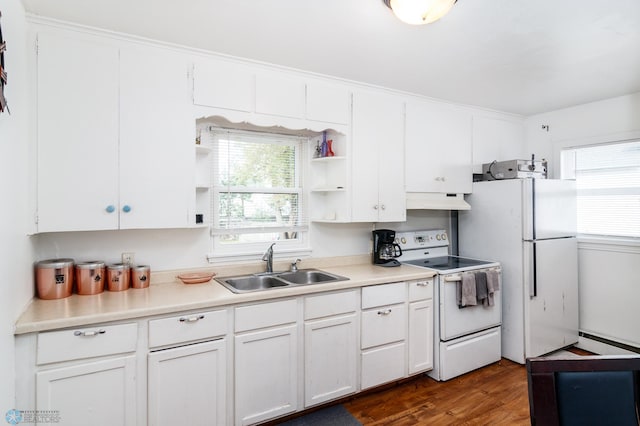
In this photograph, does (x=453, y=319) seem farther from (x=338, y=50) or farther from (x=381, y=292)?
(x=338, y=50)

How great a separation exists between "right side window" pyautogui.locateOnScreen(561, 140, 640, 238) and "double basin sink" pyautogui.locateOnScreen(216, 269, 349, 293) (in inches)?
109

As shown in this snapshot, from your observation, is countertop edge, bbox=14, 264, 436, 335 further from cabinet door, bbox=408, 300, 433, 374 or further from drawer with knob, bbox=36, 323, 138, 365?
cabinet door, bbox=408, 300, 433, 374

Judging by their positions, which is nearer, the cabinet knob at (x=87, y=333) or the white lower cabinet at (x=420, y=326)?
the cabinet knob at (x=87, y=333)

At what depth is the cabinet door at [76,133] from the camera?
1878 mm

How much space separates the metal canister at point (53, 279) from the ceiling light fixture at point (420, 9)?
2234 mm

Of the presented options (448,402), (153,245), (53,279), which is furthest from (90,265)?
(448,402)

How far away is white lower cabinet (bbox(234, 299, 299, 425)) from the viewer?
2082mm

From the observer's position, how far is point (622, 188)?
328 cm

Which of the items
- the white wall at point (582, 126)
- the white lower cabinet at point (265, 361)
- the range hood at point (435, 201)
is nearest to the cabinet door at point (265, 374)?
the white lower cabinet at point (265, 361)

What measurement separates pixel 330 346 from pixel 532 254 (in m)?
2.05

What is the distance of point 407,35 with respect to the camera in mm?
2070

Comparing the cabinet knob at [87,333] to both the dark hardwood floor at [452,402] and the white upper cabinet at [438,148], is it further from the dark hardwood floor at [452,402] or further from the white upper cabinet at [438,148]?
the white upper cabinet at [438,148]

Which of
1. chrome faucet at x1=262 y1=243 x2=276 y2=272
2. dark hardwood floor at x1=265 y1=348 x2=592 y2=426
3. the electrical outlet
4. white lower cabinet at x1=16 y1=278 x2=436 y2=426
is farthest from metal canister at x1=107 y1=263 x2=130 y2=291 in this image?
dark hardwood floor at x1=265 y1=348 x2=592 y2=426

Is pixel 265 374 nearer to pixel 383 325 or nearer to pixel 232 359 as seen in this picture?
pixel 232 359
